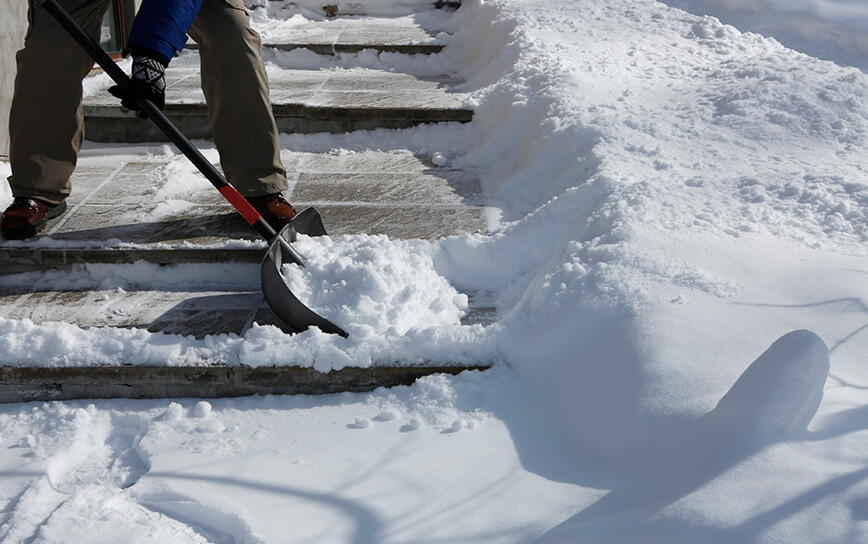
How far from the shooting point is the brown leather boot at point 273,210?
8.86 feet

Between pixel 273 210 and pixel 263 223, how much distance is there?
14.4 inches

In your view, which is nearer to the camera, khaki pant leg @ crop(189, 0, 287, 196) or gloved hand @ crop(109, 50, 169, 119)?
gloved hand @ crop(109, 50, 169, 119)

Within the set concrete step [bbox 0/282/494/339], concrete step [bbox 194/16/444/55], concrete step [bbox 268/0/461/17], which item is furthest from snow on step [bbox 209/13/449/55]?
concrete step [bbox 0/282/494/339]

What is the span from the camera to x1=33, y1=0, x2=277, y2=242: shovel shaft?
2.28m

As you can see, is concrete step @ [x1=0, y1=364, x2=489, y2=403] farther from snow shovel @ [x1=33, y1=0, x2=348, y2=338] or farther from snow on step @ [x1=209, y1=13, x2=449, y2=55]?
snow on step @ [x1=209, y1=13, x2=449, y2=55]

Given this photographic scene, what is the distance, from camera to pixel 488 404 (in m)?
1.94

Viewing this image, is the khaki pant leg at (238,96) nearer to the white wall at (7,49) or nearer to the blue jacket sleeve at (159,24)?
the blue jacket sleeve at (159,24)

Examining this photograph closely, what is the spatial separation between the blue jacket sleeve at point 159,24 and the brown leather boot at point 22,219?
73 centimetres

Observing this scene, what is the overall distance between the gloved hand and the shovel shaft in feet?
0.05

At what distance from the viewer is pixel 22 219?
101 inches

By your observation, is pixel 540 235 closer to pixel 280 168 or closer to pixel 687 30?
pixel 280 168

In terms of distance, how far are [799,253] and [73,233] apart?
7.67ft

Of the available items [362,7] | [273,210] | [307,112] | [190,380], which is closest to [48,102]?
[273,210]

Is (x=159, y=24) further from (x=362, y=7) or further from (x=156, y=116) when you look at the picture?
(x=362, y=7)
